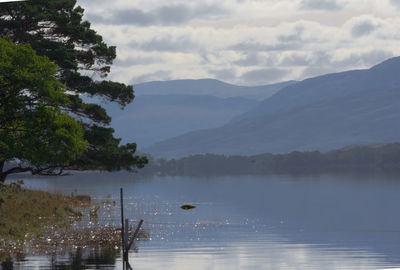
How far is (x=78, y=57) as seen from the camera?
180 ft

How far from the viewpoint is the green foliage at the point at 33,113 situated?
38812mm

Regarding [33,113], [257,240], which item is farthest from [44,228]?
[257,240]

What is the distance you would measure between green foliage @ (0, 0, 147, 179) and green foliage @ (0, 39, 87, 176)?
961cm

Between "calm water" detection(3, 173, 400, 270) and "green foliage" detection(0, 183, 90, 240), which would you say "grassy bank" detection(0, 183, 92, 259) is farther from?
"calm water" detection(3, 173, 400, 270)

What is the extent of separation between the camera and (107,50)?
180 ft

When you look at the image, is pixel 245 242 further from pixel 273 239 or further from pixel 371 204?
pixel 371 204

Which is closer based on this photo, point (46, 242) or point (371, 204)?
point (46, 242)

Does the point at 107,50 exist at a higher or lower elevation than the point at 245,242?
higher

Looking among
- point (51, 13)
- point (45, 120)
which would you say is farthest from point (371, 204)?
point (45, 120)

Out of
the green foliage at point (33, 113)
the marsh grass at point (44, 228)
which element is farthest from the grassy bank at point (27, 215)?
the green foliage at point (33, 113)

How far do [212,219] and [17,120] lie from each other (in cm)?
2802

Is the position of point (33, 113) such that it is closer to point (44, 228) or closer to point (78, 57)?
point (44, 228)

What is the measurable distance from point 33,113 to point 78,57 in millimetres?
16313

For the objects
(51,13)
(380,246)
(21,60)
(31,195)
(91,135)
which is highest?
(51,13)
